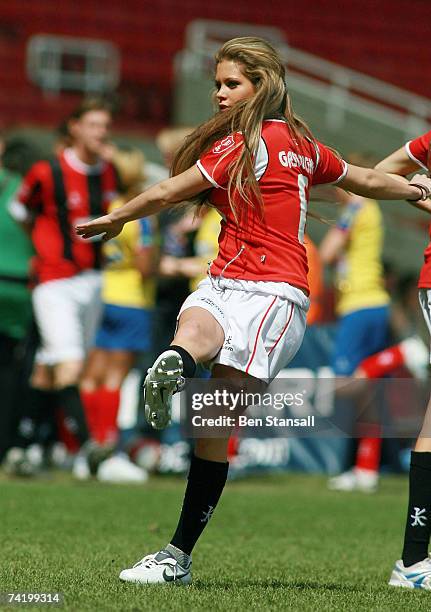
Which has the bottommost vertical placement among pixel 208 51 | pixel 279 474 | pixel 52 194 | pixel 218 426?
pixel 279 474

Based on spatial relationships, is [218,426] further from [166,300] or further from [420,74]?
[420,74]

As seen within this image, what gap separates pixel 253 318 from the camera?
4438 millimetres

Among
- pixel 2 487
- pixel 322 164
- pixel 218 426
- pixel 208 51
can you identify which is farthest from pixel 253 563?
pixel 208 51

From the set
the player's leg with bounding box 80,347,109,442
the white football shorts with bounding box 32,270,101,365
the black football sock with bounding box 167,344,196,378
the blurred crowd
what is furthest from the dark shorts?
the black football sock with bounding box 167,344,196,378

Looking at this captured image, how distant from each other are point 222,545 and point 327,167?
2.08 m

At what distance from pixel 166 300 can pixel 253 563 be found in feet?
15.9

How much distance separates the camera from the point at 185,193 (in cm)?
442

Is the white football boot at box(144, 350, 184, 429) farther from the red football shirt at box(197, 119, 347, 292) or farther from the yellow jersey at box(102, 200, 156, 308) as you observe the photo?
the yellow jersey at box(102, 200, 156, 308)

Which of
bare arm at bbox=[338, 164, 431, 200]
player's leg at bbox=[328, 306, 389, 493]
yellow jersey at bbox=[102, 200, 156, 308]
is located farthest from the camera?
player's leg at bbox=[328, 306, 389, 493]

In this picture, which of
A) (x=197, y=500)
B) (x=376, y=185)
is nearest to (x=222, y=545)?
(x=197, y=500)

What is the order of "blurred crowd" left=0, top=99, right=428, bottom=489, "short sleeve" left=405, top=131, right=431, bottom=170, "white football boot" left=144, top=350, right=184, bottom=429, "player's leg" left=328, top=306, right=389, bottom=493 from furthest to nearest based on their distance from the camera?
"player's leg" left=328, top=306, right=389, bottom=493
"blurred crowd" left=0, top=99, right=428, bottom=489
"short sleeve" left=405, top=131, right=431, bottom=170
"white football boot" left=144, top=350, right=184, bottom=429

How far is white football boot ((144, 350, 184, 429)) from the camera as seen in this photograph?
4078mm

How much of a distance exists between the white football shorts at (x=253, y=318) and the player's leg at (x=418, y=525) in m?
0.71

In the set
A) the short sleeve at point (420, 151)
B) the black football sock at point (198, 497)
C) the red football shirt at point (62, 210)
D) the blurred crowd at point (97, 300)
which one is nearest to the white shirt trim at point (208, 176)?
the black football sock at point (198, 497)
